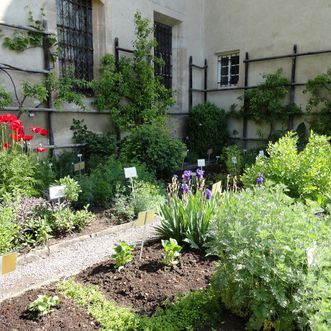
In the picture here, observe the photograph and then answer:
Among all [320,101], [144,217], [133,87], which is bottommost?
[144,217]

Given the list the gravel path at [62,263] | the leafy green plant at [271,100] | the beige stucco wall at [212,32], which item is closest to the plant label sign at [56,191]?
the gravel path at [62,263]

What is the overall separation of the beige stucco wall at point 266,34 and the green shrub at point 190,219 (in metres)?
6.33

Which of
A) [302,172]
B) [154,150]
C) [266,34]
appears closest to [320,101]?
[266,34]

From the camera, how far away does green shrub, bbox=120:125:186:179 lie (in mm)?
5762

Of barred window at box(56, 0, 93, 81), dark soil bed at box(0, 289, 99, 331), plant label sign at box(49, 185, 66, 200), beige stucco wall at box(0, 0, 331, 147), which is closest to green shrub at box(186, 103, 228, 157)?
beige stucco wall at box(0, 0, 331, 147)

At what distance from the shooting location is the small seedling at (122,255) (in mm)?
2572

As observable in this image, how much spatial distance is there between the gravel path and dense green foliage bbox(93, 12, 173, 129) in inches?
158

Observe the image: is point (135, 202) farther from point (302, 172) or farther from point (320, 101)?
point (320, 101)

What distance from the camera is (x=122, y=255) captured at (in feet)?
8.49

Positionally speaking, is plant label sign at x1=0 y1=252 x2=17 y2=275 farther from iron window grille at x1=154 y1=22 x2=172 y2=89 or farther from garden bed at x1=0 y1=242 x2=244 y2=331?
iron window grille at x1=154 y1=22 x2=172 y2=89

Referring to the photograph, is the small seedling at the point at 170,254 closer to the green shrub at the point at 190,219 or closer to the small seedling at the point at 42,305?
the green shrub at the point at 190,219

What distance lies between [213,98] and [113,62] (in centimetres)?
387

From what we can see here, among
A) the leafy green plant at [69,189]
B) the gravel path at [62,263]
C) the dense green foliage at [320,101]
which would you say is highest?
the dense green foliage at [320,101]

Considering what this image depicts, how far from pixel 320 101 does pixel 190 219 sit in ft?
21.2
